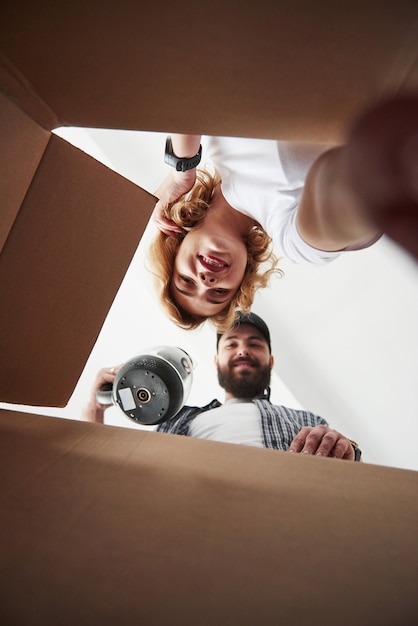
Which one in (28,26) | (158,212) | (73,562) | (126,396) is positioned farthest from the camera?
(158,212)

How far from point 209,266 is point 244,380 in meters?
0.31

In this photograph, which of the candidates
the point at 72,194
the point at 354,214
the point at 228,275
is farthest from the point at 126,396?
the point at 354,214

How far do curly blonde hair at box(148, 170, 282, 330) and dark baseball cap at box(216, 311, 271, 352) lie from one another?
31 mm

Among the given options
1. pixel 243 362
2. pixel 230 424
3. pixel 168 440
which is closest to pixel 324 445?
pixel 230 424

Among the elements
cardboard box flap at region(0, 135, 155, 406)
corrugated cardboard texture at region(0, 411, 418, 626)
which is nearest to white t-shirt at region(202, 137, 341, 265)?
cardboard box flap at region(0, 135, 155, 406)

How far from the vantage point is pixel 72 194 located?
1.84ft

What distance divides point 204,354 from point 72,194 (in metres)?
0.76

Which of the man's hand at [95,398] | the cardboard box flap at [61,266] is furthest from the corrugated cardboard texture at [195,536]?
the man's hand at [95,398]

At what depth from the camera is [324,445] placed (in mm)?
958

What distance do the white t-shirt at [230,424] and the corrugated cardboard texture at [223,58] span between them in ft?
2.54

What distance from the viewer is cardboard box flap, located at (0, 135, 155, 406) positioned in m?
0.54

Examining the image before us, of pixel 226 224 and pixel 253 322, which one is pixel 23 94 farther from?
pixel 253 322

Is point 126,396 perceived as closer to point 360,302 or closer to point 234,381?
point 234,381

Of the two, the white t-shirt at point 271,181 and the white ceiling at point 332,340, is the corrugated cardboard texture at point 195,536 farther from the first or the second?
the white ceiling at point 332,340
